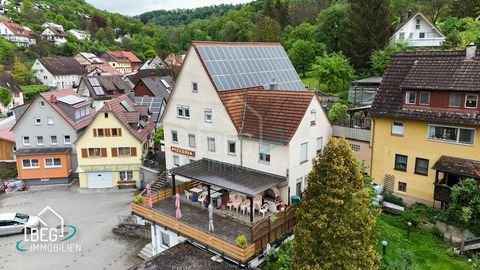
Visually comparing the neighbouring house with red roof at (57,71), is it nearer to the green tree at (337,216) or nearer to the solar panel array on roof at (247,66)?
the solar panel array on roof at (247,66)

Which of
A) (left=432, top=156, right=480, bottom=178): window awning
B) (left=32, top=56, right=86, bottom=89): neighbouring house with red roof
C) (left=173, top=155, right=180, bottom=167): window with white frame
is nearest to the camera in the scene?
(left=432, top=156, right=480, bottom=178): window awning

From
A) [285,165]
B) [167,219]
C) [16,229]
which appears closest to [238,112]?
[285,165]

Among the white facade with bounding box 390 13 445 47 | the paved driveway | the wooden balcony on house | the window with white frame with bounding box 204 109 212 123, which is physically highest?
the white facade with bounding box 390 13 445 47

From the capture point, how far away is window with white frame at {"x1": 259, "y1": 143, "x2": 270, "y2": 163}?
76.1 feet

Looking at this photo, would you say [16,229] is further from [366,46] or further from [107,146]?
[366,46]

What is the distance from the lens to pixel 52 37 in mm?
132375

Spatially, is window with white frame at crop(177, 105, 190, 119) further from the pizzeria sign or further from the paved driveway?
the paved driveway

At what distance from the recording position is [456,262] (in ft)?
60.7

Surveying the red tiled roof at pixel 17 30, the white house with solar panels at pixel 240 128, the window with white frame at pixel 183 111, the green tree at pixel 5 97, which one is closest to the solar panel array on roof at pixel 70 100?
Answer: the white house with solar panels at pixel 240 128

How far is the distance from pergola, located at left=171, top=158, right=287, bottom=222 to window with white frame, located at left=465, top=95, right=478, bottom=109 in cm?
1174

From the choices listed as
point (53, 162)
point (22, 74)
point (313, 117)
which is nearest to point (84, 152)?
point (53, 162)

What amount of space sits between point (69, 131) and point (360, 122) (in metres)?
30.4

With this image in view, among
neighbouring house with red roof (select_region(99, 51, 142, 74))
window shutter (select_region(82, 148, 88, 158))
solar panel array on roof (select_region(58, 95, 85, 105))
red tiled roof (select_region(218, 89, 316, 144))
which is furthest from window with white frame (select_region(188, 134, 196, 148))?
neighbouring house with red roof (select_region(99, 51, 142, 74))

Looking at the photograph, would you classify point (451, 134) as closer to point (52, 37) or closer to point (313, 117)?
point (313, 117)
